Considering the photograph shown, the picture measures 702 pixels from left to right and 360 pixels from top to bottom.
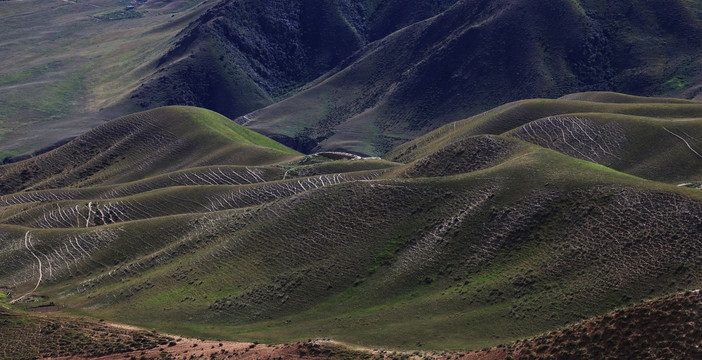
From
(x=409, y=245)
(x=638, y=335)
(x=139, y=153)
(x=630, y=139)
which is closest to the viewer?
(x=638, y=335)

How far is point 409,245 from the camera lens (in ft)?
238

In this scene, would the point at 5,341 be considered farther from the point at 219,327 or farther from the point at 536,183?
the point at 536,183

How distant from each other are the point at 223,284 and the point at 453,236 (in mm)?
26995

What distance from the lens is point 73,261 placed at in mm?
93562

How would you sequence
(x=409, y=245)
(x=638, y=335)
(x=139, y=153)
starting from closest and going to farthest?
(x=638, y=335)
(x=409, y=245)
(x=139, y=153)

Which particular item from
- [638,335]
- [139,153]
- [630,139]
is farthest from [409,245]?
[139,153]

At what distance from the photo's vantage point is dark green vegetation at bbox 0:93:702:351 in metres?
58.8

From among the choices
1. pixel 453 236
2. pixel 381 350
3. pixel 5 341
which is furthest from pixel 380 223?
pixel 5 341

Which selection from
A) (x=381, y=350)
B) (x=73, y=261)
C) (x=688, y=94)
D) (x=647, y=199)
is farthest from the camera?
(x=688, y=94)

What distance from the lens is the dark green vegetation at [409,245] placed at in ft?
193

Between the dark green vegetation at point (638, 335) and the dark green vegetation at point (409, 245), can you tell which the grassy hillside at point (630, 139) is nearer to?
the dark green vegetation at point (409, 245)

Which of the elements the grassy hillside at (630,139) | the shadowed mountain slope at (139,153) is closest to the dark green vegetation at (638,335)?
the grassy hillside at (630,139)

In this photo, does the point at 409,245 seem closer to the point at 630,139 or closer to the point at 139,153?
the point at 630,139

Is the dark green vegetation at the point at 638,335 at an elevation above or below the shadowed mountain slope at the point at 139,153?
above
